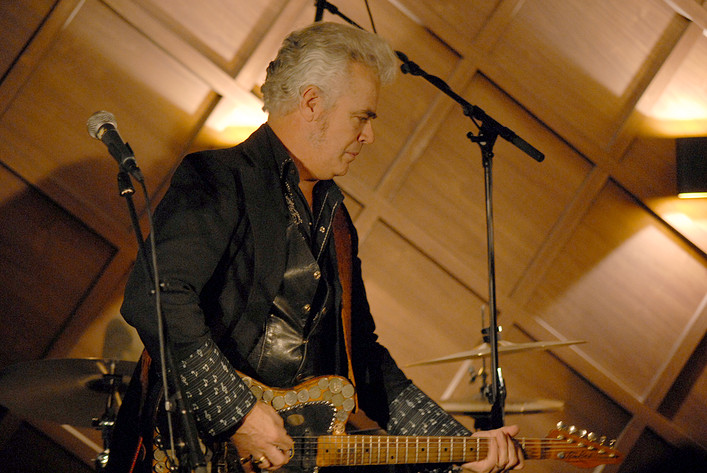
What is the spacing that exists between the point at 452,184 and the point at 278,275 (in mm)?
2142

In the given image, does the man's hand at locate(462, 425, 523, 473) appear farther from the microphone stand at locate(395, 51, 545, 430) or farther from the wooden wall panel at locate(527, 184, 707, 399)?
the wooden wall panel at locate(527, 184, 707, 399)

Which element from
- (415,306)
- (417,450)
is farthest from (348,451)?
(415,306)

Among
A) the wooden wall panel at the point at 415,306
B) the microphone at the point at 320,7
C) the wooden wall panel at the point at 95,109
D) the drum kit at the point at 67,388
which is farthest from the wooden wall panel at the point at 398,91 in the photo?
the drum kit at the point at 67,388

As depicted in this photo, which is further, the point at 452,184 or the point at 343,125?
the point at 452,184

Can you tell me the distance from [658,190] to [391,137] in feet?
6.04

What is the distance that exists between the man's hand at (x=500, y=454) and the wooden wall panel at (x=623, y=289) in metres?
1.76

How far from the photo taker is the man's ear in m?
2.33

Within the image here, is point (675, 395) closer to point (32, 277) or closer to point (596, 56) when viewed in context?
point (596, 56)

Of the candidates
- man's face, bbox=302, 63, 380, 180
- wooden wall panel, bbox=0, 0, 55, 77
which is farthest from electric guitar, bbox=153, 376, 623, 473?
wooden wall panel, bbox=0, 0, 55, 77

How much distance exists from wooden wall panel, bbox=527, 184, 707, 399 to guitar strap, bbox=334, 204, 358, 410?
1.88 m

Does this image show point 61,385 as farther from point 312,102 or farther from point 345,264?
point 312,102

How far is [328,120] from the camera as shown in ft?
7.72

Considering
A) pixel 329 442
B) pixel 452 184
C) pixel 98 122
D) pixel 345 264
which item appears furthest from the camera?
pixel 452 184

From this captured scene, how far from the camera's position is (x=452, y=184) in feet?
13.1
